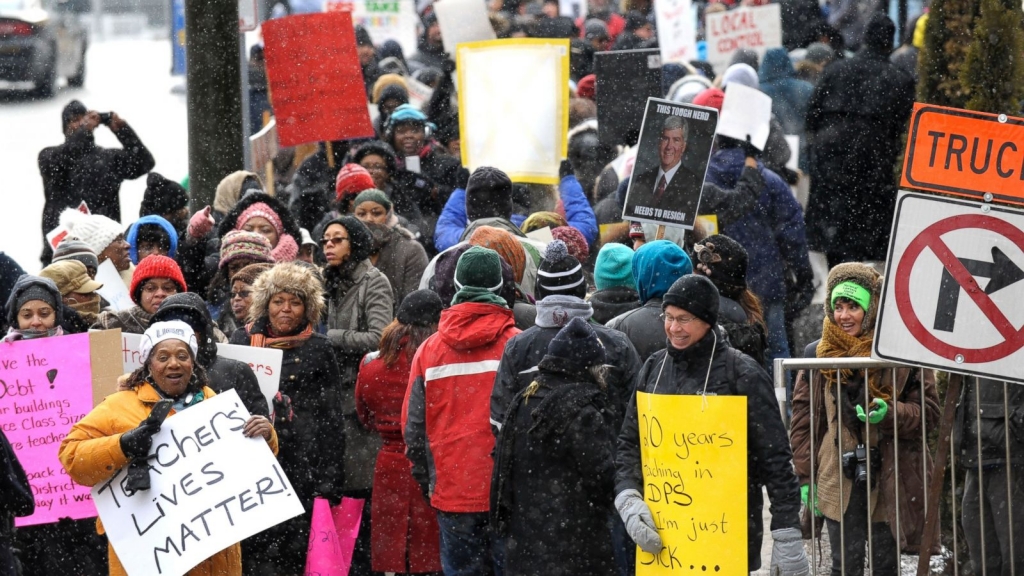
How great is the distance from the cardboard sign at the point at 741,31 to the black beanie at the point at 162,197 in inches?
282

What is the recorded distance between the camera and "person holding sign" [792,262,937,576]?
22.3 feet

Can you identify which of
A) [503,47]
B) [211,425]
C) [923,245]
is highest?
[503,47]

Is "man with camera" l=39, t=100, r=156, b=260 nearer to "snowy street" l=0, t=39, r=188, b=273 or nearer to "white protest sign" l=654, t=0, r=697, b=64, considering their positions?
"snowy street" l=0, t=39, r=188, b=273

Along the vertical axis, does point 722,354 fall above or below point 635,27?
below

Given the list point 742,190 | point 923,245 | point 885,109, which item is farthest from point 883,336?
point 885,109

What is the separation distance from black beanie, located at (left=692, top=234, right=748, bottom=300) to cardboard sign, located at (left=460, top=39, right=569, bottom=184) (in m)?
3.07

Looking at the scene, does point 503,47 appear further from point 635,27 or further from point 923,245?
point 635,27

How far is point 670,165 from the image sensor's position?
8508mm

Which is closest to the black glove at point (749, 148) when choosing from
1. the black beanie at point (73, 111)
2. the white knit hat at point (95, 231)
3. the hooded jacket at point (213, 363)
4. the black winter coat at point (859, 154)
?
the black winter coat at point (859, 154)

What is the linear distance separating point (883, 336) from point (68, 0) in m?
36.2

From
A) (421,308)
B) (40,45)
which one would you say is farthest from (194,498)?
(40,45)

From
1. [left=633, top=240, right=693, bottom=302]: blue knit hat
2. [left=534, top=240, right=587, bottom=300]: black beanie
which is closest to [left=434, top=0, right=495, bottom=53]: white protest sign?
[left=633, top=240, right=693, bottom=302]: blue knit hat

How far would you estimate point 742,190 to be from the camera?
32.2 feet

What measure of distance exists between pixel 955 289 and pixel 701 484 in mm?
1201
